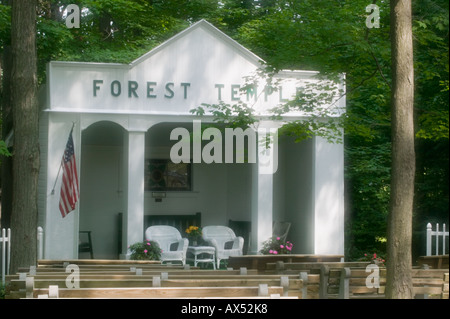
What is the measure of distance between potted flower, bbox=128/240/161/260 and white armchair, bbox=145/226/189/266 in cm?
59

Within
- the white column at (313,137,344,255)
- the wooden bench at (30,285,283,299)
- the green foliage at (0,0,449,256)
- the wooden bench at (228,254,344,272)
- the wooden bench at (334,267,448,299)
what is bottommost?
the wooden bench at (228,254,344,272)

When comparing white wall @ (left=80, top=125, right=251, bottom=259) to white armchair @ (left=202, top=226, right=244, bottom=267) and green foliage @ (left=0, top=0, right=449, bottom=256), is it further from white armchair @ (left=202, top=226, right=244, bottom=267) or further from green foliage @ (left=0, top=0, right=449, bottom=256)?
green foliage @ (left=0, top=0, right=449, bottom=256)

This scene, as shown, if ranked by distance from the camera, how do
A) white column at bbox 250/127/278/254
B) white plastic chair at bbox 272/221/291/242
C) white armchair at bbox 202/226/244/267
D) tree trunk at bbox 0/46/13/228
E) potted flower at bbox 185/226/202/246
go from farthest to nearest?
1. tree trunk at bbox 0/46/13/228
2. white plastic chair at bbox 272/221/291/242
3. potted flower at bbox 185/226/202/246
4. white armchair at bbox 202/226/244/267
5. white column at bbox 250/127/278/254

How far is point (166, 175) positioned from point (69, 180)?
20.1 ft

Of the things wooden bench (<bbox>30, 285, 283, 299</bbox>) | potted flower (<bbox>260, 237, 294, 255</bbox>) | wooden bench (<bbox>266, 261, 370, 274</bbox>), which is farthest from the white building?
wooden bench (<bbox>30, 285, 283, 299</bbox>)

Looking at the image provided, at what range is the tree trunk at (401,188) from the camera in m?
7.46

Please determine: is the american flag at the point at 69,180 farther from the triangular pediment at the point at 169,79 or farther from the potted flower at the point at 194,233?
the potted flower at the point at 194,233

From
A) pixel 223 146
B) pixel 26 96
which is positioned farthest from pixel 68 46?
pixel 26 96

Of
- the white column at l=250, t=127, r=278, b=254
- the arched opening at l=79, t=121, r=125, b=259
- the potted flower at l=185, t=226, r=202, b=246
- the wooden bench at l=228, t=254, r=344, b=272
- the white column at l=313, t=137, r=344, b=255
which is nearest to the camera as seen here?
the wooden bench at l=228, t=254, r=344, b=272

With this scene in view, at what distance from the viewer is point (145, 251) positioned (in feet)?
50.3

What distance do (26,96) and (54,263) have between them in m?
2.72

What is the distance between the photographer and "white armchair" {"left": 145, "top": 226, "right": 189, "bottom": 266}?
16.2 m

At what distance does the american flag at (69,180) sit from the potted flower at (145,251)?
5.19ft

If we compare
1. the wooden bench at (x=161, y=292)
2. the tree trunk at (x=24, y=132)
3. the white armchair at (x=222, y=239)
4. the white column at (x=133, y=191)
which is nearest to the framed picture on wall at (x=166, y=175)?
the white armchair at (x=222, y=239)
